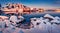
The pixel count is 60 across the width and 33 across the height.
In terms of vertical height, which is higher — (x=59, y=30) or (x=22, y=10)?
(x=22, y=10)

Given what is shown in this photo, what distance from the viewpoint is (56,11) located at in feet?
13.3

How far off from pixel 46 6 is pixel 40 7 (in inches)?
4.4

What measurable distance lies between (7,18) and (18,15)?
209 mm

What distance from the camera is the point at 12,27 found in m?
4.09

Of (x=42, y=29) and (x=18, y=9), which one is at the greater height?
(x=18, y=9)

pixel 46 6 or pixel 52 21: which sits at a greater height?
pixel 46 6

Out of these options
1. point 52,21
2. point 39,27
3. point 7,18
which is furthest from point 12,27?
point 52,21

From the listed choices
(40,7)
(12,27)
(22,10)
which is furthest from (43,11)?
(12,27)

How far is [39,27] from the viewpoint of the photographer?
4.09 metres

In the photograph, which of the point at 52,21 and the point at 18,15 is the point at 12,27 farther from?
the point at 52,21

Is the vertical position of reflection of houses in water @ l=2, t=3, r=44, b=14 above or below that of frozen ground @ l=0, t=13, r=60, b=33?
above

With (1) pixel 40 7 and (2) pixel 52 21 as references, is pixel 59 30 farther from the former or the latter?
(1) pixel 40 7

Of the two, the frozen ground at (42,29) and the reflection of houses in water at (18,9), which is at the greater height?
the reflection of houses in water at (18,9)

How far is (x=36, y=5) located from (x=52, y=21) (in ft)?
1.36
